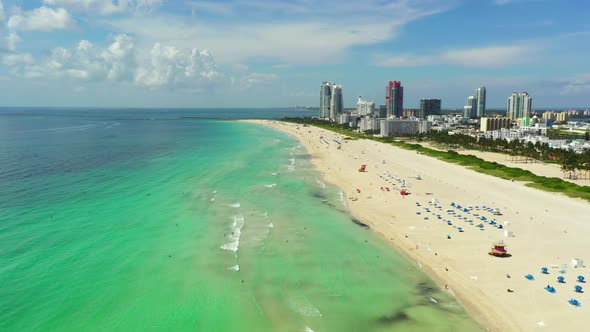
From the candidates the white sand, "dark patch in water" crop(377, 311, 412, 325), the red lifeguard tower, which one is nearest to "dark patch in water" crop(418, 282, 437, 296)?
"dark patch in water" crop(377, 311, 412, 325)

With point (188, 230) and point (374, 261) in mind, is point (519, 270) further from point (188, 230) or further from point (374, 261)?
point (188, 230)

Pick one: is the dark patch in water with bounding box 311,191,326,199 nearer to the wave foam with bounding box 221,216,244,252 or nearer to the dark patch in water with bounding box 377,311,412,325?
the wave foam with bounding box 221,216,244,252

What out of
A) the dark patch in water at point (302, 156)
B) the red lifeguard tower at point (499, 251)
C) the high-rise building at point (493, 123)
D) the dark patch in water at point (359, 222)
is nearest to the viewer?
the red lifeguard tower at point (499, 251)

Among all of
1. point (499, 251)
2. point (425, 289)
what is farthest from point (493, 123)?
point (425, 289)

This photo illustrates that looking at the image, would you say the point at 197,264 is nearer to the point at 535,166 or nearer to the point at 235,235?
the point at 235,235

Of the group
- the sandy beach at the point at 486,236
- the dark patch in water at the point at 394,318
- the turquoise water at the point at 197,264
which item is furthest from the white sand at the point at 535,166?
the dark patch in water at the point at 394,318

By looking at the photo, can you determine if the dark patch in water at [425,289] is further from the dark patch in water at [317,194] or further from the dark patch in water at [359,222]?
the dark patch in water at [317,194]

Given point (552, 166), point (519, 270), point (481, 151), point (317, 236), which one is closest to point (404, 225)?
point (317, 236)
